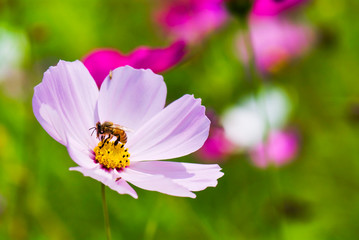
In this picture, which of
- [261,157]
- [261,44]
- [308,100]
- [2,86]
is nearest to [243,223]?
[261,157]

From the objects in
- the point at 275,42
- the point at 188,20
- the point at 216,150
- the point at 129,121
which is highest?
the point at 275,42

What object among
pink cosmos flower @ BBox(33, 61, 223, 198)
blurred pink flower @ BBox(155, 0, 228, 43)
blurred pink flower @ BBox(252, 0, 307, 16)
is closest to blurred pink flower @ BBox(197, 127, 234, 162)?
blurred pink flower @ BBox(155, 0, 228, 43)

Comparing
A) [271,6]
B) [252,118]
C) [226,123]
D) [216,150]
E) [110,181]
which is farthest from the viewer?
[252,118]

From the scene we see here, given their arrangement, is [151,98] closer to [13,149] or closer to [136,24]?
[13,149]

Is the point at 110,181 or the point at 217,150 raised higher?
the point at 217,150

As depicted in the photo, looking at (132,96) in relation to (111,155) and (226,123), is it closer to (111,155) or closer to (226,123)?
(111,155)

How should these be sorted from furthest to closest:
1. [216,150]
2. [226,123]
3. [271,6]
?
[226,123] → [216,150] → [271,6]

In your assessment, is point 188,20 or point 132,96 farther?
point 188,20

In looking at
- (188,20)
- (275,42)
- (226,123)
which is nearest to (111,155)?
(226,123)
